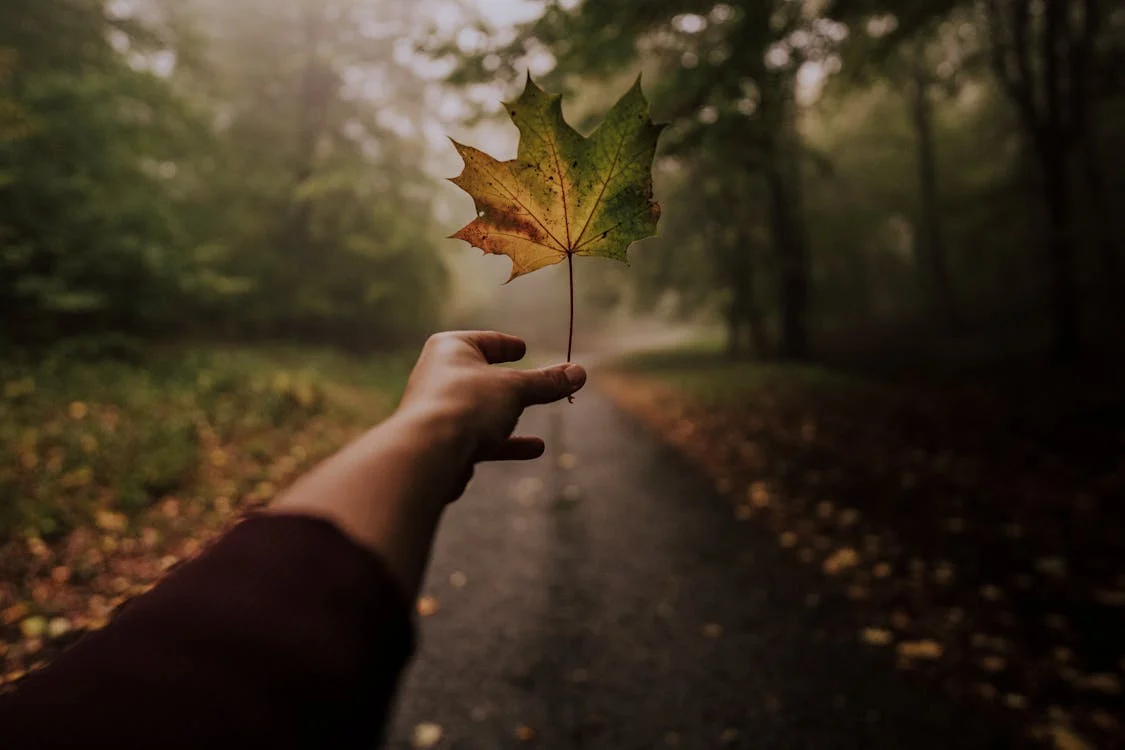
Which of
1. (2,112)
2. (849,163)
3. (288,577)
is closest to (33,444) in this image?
(2,112)

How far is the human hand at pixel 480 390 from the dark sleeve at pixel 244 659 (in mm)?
277

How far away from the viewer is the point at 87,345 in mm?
7711

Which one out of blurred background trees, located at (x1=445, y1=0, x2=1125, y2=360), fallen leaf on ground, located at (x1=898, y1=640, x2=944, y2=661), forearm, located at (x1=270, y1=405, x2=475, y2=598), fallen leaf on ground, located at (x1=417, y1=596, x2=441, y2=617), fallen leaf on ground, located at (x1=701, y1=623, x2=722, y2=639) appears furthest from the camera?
blurred background trees, located at (x1=445, y1=0, x2=1125, y2=360)

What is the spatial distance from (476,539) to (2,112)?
5434 millimetres

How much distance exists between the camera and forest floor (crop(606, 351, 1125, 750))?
317cm

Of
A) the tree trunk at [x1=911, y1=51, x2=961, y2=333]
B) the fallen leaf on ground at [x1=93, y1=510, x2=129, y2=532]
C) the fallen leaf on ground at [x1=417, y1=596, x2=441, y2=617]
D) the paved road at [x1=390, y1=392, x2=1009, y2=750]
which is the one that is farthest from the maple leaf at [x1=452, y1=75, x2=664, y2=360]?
the tree trunk at [x1=911, y1=51, x2=961, y2=333]

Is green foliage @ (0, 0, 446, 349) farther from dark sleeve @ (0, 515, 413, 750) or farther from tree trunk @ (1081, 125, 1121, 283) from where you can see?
tree trunk @ (1081, 125, 1121, 283)

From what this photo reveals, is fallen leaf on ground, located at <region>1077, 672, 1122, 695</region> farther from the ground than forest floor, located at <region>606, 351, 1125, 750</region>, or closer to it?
closer to it

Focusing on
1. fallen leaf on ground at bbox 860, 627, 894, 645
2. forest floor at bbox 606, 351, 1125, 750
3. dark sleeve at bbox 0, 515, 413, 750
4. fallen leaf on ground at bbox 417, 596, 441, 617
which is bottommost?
fallen leaf on ground at bbox 417, 596, 441, 617

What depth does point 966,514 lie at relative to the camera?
4.90 meters

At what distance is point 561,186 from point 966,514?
5.60 metres

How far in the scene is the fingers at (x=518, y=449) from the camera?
1008 millimetres

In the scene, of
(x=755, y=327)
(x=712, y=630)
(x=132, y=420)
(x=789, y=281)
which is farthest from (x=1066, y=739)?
(x=755, y=327)

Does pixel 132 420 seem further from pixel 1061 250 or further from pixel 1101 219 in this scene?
pixel 1101 219
